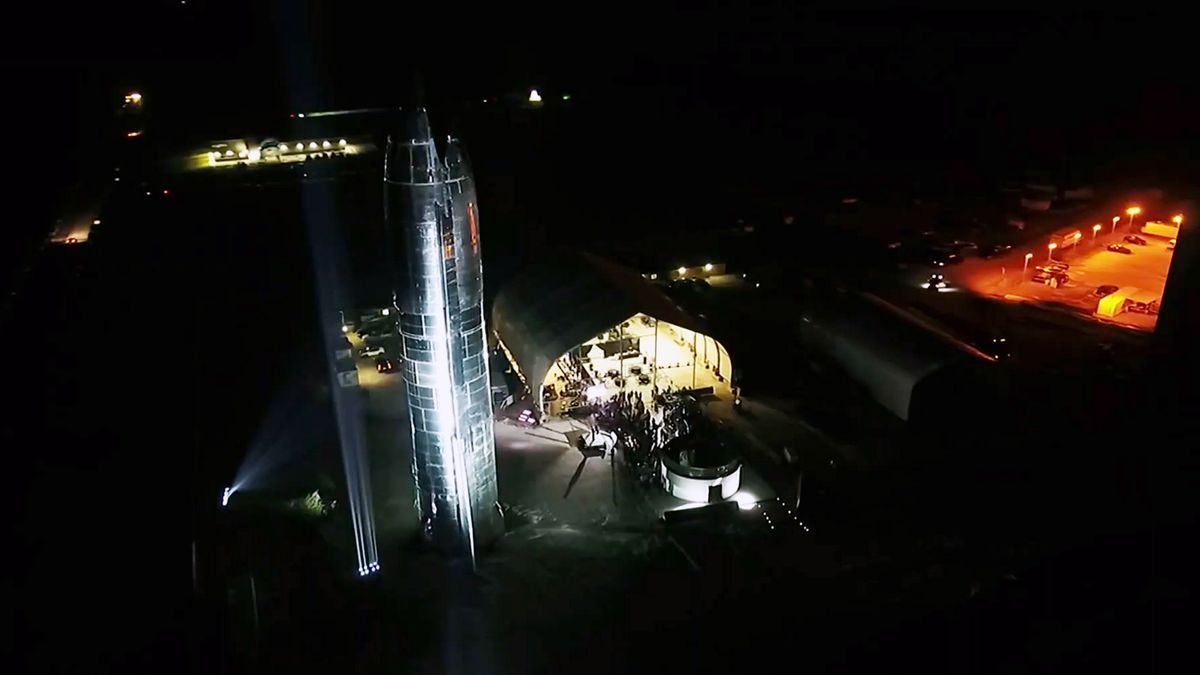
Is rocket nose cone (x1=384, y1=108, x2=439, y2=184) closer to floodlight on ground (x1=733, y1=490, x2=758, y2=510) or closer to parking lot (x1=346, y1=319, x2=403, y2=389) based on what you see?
floodlight on ground (x1=733, y1=490, x2=758, y2=510)

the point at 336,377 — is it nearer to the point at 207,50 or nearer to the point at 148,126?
the point at 148,126

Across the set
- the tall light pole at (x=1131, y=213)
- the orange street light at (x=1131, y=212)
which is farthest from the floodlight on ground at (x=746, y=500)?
the orange street light at (x=1131, y=212)

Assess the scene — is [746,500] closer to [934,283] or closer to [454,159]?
[454,159]

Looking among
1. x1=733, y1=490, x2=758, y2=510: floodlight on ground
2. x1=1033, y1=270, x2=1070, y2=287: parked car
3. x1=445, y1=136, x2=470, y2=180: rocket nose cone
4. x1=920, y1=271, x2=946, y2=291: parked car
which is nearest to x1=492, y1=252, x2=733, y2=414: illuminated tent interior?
x1=733, y1=490, x2=758, y2=510: floodlight on ground

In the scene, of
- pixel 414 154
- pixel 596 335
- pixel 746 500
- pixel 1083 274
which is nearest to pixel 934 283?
pixel 1083 274

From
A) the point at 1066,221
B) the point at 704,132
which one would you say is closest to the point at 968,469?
the point at 1066,221
